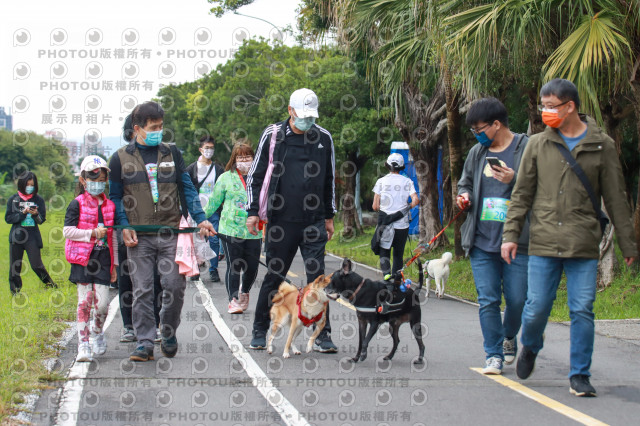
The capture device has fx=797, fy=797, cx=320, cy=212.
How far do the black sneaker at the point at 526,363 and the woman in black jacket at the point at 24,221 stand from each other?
8685 mm

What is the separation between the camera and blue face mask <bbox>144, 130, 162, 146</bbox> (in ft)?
22.9

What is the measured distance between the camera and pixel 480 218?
6.46m

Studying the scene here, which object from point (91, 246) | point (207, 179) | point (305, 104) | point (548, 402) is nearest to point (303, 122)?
point (305, 104)

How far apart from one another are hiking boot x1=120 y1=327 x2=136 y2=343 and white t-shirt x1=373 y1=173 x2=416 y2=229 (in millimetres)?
4797

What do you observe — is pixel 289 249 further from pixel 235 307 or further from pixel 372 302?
pixel 235 307

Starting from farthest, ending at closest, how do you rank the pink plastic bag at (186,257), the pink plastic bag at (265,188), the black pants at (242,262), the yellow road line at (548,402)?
the black pants at (242,262) < the pink plastic bag at (265,188) < the pink plastic bag at (186,257) < the yellow road line at (548,402)

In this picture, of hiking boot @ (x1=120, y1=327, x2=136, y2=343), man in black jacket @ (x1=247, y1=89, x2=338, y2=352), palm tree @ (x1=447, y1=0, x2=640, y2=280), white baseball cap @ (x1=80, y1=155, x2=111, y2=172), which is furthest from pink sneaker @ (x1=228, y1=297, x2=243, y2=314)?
palm tree @ (x1=447, y1=0, x2=640, y2=280)

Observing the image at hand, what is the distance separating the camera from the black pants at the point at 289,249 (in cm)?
748

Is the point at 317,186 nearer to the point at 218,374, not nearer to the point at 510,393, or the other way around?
the point at 218,374

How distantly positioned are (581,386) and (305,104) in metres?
3.36

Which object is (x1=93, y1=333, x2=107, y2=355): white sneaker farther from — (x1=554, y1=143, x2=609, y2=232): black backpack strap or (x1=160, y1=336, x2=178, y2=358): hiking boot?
(x1=554, y1=143, x2=609, y2=232): black backpack strap

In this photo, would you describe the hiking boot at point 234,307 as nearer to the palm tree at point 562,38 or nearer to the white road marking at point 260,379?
the white road marking at point 260,379

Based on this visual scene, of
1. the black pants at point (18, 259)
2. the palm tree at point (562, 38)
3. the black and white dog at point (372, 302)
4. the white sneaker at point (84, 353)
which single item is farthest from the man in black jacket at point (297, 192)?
the black pants at point (18, 259)

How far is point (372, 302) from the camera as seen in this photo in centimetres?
680
